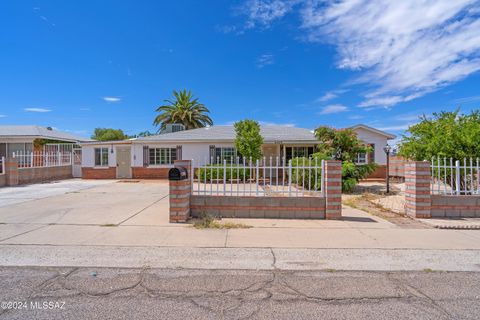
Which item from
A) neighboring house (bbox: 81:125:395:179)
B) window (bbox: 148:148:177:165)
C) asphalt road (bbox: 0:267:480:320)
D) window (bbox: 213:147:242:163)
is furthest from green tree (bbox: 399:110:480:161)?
window (bbox: 148:148:177:165)

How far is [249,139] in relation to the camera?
1541cm

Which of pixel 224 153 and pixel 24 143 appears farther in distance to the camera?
pixel 24 143

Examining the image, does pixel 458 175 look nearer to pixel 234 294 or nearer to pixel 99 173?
pixel 234 294

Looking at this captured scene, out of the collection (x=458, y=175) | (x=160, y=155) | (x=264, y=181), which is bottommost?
(x=264, y=181)

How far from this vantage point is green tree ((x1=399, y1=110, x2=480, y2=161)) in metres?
8.12

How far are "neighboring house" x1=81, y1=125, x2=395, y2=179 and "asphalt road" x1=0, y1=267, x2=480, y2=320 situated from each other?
13.9 m

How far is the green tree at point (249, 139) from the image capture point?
15445 mm

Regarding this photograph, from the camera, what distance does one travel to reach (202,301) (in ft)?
9.75

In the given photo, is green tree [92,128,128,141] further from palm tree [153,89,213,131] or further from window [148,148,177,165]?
window [148,148,177,165]

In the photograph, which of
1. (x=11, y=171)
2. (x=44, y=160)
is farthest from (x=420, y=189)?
(x=44, y=160)

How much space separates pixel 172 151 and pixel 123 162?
3.67m

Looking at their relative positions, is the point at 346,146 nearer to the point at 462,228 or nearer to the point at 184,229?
the point at 462,228

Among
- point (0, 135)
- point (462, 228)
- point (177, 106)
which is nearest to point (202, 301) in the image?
point (462, 228)

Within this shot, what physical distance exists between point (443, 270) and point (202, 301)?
3.64m
